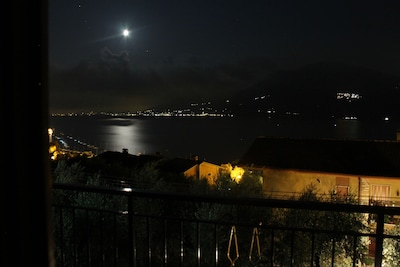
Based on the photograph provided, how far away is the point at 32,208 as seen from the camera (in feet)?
3.46

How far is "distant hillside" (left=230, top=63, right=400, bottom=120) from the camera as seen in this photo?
272 ft

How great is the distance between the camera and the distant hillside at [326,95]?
272 ft

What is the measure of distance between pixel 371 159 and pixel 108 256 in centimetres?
1405

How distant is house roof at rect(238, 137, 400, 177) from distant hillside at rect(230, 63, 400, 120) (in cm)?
6632

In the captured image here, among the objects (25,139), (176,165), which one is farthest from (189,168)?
(25,139)

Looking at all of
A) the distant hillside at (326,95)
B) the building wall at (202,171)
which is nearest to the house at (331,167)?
the building wall at (202,171)

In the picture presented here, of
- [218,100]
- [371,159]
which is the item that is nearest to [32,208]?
[371,159]

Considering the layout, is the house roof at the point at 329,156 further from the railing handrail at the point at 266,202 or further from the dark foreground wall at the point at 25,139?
the dark foreground wall at the point at 25,139

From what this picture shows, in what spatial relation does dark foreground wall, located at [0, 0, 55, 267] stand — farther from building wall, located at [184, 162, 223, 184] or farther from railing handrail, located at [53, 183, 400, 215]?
building wall, located at [184, 162, 223, 184]

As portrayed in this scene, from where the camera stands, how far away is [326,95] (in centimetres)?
9200

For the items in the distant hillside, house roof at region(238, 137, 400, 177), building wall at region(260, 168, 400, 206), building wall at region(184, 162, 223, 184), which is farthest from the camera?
the distant hillside

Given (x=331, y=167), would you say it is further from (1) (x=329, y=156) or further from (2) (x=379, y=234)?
(2) (x=379, y=234)

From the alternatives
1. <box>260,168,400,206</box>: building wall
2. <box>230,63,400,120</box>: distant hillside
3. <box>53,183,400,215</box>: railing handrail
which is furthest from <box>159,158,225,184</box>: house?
<box>230,63,400,120</box>: distant hillside

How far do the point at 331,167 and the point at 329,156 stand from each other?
1543 millimetres
